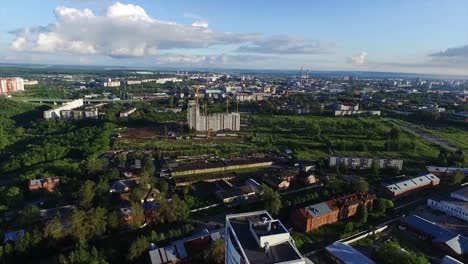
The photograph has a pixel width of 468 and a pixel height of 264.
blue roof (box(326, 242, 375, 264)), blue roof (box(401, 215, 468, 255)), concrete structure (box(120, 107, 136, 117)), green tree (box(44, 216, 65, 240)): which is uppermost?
concrete structure (box(120, 107, 136, 117))

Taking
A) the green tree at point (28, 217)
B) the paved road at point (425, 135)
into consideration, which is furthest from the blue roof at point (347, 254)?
the paved road at point (425, 135)

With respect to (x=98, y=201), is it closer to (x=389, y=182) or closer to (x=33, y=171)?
(x=33, y=171)

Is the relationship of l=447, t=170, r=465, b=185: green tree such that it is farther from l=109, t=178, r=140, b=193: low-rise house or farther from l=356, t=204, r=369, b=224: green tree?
l=109, t=178, r=140, b=193: low-rise house

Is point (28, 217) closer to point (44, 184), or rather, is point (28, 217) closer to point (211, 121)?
point (44, 184)

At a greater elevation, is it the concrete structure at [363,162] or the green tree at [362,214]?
the concrete structure at [363,162]

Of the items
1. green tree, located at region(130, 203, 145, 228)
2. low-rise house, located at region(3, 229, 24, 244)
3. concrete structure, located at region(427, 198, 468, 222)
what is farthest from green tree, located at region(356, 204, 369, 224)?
low-rise house, located at region(3, 229, 24, 244)

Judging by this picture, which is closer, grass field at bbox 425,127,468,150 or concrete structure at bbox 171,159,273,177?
concrete structure at bbox 171,159,273,177

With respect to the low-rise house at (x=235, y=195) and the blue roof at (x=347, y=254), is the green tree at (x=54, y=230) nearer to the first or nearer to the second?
the low-rise house at (x=235, y=195)
